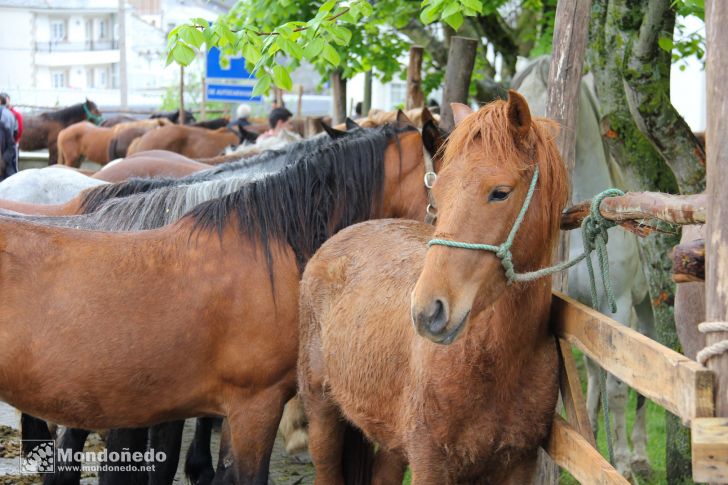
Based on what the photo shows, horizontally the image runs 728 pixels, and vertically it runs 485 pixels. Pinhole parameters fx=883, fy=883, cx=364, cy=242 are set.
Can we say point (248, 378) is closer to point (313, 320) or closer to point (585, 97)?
point (313, 320)

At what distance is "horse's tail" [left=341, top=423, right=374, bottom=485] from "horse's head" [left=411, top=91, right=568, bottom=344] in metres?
1.70

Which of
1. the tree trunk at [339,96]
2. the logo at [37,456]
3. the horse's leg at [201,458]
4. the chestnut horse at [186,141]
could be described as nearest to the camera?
the horse's leg at [201,458]

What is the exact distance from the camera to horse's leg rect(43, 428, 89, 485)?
15.9 feet

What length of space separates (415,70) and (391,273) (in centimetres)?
637

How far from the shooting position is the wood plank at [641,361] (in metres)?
2.07

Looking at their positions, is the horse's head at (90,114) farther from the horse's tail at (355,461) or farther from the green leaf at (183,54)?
the horse's tail at (355,461)

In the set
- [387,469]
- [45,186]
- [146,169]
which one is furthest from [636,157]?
[146,169]

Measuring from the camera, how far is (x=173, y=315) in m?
3.93

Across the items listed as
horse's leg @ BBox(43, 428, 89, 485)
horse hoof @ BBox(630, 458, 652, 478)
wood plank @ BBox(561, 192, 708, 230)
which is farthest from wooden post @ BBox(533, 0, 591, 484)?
horse's leg @ BBox(43, 428, 89, 485)

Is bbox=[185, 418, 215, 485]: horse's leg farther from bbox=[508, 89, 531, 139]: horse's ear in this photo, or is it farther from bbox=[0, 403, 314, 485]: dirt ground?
bbox=[508, 89, 531, 139]: horse's ear

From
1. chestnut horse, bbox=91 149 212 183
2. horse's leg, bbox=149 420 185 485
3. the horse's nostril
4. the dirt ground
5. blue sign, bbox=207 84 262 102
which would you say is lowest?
the dirt ground

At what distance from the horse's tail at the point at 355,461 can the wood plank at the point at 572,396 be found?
1319 mm

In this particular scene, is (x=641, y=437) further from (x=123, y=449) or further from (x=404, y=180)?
(x=123, y=449)

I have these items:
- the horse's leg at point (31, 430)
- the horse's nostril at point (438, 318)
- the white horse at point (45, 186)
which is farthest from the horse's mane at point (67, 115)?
the horse's nostril at point (438, 318)
